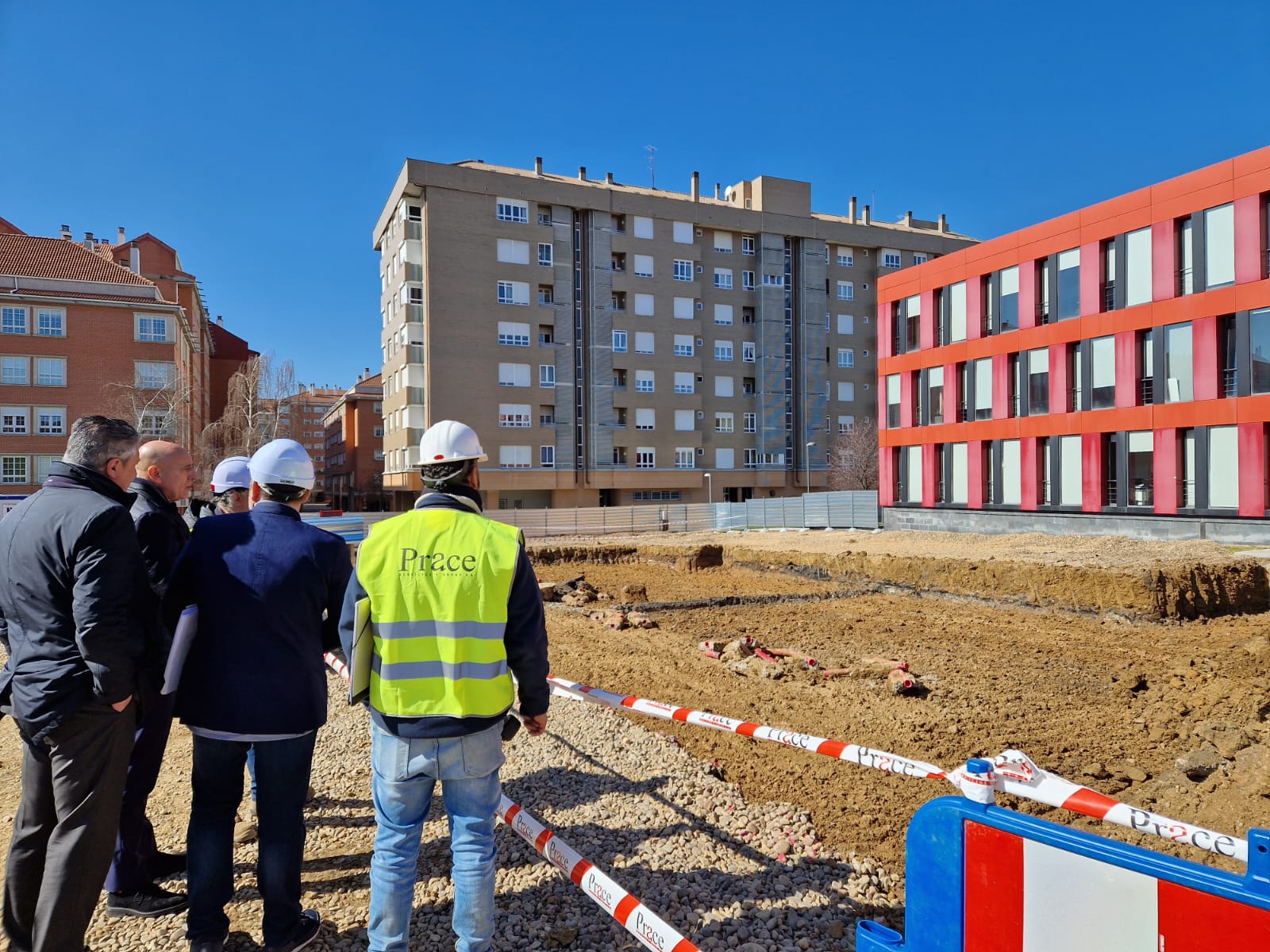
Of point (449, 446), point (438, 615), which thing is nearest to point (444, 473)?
point (449, 446)

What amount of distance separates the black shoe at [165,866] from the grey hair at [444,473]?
2747 mm

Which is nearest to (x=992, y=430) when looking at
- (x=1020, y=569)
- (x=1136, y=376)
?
(x=1136, y=376)

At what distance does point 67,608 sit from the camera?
2953mm

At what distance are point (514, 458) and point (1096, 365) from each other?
30.5 metres

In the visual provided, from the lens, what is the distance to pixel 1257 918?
1497mm

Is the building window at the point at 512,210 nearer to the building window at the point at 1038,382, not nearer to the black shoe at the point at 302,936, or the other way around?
the building window at the point at 1038,382

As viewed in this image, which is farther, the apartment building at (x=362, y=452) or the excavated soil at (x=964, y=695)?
the apartment building at (x=362, y=452)

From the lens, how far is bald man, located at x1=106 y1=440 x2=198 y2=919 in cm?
350

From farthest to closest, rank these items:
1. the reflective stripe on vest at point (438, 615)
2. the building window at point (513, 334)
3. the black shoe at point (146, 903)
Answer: the building window at point (513, 334)
the black shoe at point (146, 903)
the reflective stripe on vest at point (438, 615)

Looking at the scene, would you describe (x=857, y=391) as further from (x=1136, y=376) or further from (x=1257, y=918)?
(x=1257, y=918)

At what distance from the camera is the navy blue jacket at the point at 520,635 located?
2.75 m

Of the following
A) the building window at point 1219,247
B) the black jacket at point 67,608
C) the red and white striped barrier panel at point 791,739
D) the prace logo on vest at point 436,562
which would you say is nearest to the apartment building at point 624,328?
the building window at point 1219,247

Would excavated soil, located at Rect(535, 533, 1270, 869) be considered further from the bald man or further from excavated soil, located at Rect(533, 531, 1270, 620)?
the bald man

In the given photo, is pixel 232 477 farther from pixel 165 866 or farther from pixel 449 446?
pixel 449 446
